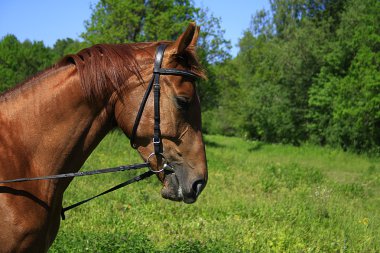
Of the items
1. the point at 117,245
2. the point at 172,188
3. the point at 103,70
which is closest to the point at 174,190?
the point at 172,188

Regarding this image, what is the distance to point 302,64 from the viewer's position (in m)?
24.2

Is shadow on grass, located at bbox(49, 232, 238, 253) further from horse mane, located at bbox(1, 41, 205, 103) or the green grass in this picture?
horse mane, located at bbox(1, 41, 205, 103)

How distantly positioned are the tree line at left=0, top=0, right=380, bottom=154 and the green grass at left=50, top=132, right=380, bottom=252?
9387 mm

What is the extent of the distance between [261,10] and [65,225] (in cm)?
3614

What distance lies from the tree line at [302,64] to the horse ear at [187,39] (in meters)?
15.9

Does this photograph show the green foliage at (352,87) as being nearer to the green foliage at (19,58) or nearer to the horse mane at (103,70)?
the horse mane at (103,70)

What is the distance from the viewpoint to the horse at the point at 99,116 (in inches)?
82.2

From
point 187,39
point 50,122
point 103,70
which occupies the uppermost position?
point 187,39

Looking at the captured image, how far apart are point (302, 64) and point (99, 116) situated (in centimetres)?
2361

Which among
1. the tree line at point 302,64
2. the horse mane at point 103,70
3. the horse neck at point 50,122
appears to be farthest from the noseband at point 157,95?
the tree line at point 302,64

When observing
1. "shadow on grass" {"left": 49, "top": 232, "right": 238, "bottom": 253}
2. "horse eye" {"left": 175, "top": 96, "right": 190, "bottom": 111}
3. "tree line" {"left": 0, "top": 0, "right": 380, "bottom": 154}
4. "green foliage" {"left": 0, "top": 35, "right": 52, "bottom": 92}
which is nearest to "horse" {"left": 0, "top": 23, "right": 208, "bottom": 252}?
"horse eye" {"left": 175, "top": 96, "right": 190, "bottom": 111}

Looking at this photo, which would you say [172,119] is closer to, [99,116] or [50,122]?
[99,116]

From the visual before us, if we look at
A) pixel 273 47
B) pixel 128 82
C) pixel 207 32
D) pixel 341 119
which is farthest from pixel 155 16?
pixel 128 82

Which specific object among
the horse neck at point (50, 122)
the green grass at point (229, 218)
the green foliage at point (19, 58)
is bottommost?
the green grass at point (229, 218)
